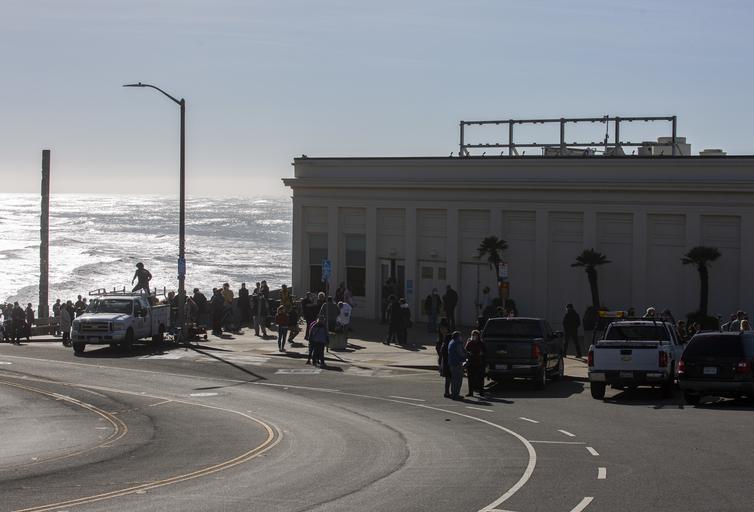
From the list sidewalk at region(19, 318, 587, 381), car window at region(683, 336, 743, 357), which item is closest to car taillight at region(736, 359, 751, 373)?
car window at region(683, 336, 743, 357)

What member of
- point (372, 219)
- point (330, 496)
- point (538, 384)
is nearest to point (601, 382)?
point (538, 384)

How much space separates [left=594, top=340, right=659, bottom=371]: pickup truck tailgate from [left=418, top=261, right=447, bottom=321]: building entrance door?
17480 mm

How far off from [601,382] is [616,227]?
14.7 m

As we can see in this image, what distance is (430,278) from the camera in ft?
139

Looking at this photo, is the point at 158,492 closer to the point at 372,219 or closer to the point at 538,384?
the point at 538,384

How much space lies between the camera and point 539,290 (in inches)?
1553

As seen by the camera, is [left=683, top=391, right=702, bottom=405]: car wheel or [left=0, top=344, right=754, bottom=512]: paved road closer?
[left=0, top=344, right=754, bottom=512]: paved road

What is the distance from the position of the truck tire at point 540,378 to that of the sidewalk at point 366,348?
2.51 meters

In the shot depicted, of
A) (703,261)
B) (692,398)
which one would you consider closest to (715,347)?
(692,398)

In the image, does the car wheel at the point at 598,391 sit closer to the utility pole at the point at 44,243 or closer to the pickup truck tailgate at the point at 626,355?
the pickup truck tailgate at the point at 626,355

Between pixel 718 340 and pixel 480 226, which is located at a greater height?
pixel 480 226

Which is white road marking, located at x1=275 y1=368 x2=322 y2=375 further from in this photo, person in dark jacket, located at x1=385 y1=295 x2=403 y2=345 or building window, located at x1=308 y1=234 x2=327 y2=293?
building window, located at x1=308 y1=234 x2=327 y2=293

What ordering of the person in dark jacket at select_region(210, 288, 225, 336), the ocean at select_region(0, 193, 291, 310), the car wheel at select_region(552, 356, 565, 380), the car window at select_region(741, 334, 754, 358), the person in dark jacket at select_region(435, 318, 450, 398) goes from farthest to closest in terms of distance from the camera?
the ocean at select_region(0, 193, 291, 310)
the person in dark jacket at select_region(210, 288, 225, 336)
the car wheel at select_region(552, 356, 565, 380)
the person in dark jacket at select_region(435, 318, 450, 398)
the car window at select_region(741, 334, 754, 358)

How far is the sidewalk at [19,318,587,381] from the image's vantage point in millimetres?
31766
